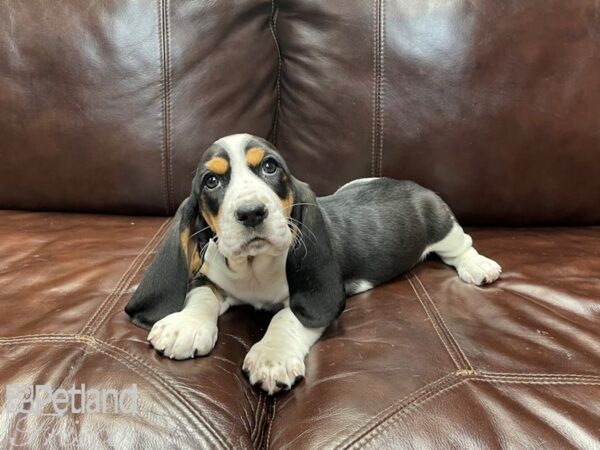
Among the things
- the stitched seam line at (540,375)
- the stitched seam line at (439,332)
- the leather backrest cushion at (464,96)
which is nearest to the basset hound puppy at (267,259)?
the stitched seam line at (439,332)

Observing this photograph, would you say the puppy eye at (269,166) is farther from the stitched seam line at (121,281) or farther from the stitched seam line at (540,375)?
the stitched seam line at (540,375)

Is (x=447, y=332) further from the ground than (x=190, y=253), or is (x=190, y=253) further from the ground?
(x=190, y=253)

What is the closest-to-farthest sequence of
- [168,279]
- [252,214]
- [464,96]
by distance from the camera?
1. [252,214]
2. [168,279]
3. [464,96]

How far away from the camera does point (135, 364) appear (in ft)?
3.72

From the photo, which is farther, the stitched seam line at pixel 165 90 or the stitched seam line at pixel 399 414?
the stitched seam line at pixel 165 90

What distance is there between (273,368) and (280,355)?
4 cm

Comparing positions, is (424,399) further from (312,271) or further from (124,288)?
(124,288)

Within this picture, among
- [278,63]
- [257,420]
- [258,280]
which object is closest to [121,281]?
[258,280]

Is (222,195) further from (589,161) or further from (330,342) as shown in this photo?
(589,161)

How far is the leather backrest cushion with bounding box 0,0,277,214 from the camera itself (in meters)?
1.95

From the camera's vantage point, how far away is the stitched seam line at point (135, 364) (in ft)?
3.33

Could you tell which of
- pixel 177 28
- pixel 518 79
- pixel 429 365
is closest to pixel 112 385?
pixel 429 365

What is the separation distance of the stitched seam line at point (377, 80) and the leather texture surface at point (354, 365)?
0.52 meters

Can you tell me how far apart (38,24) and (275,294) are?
129 centimetres
